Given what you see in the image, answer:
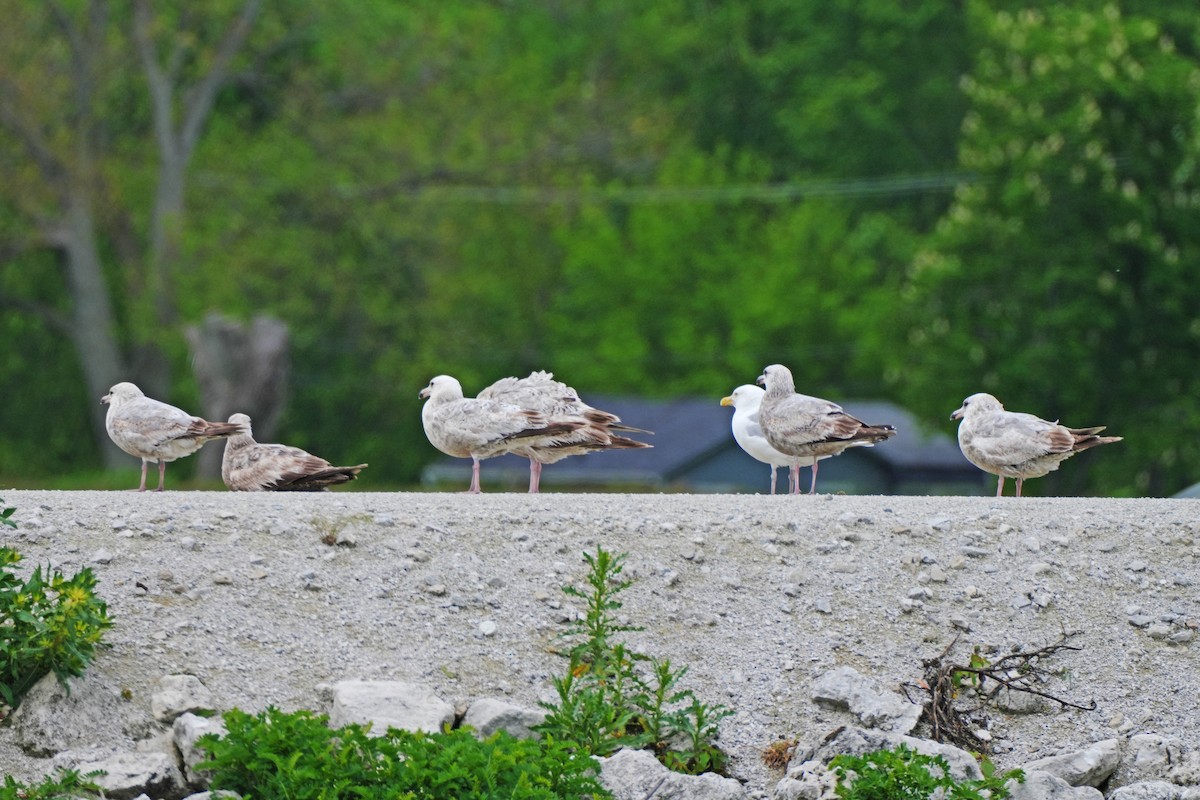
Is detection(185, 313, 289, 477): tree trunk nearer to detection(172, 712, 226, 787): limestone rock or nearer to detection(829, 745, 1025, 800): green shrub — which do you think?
detection(172, 712, 226, 787): limestone rock

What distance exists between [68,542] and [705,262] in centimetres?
3874

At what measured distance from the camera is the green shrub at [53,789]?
27.7 feet

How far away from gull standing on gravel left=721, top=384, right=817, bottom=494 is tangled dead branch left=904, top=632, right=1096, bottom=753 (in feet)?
10.1

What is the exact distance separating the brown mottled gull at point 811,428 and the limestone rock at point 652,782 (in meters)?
4.15

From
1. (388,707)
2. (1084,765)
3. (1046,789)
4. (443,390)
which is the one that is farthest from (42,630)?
(1084,765)

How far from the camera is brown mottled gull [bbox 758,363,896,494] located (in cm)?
1277

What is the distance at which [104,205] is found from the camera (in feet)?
126

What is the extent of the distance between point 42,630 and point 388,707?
1665mm

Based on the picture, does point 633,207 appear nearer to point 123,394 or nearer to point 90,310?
point 90,310

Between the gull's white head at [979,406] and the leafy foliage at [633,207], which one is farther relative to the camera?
the leafy foliage at [633,207]

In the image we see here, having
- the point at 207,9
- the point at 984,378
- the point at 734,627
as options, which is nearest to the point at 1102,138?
the point at 984,378

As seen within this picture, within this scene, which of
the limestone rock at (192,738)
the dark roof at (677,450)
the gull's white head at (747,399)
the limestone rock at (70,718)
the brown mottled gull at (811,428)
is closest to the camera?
the limestone rock at (192,738)

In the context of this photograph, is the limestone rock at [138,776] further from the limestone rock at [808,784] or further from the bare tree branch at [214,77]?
the bare tree branch at [214,77]

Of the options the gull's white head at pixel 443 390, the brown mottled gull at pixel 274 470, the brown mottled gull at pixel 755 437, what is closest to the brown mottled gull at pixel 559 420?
the gull's white head at pixel 443 390
